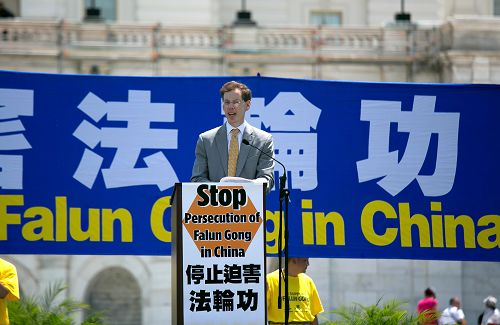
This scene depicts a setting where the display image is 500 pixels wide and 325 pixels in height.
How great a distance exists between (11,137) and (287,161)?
352 centimetres

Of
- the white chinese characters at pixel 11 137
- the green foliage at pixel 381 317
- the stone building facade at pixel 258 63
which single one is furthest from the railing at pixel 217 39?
the green foliage at pixel 381 317

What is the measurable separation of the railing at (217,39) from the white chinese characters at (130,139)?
21088 millimetres

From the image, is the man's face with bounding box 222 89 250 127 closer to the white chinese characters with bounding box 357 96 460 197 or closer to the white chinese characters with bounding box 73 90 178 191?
the white chinese characters with bounding box 73 90 178 191

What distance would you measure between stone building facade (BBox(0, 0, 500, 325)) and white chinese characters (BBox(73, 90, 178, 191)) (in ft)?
66.9

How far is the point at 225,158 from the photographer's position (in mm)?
14562

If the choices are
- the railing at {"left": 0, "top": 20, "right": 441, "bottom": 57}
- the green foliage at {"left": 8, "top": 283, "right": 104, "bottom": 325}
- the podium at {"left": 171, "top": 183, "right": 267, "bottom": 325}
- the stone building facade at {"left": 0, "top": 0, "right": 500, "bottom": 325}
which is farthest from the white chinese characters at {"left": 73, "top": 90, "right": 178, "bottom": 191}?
the railing at {"left": 0, "top": 20, "right": 441, "bottom": 57}

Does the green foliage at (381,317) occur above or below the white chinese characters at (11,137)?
below

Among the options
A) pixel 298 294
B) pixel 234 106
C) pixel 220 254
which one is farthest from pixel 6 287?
pixel 298 294

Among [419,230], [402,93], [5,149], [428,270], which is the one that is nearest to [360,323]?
[419,230]

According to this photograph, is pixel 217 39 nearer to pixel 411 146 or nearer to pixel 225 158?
→ pixel 411 146

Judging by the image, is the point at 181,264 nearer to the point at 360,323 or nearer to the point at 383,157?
the point at 360,323

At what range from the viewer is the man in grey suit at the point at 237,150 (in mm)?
14445

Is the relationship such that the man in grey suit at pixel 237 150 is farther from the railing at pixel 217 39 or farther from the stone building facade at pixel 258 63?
the railing at pixel 217 39

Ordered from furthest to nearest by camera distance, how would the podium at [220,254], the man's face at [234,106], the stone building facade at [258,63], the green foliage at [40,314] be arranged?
the stone building facade at [258,63] < the green foliage at [40,314] < the man's face at [234,106] < the podium at [220,254]
